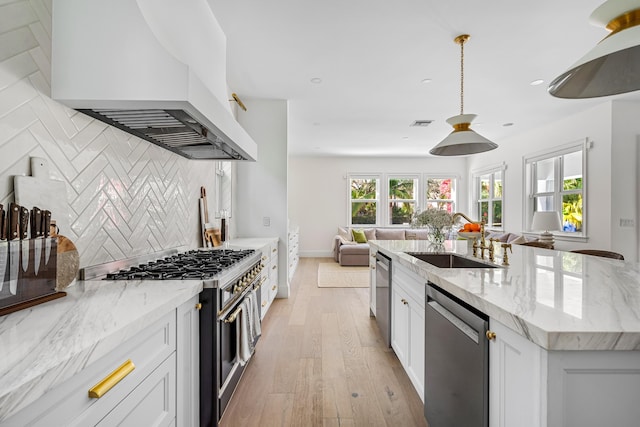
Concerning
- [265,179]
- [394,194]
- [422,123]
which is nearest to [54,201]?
[265,179]

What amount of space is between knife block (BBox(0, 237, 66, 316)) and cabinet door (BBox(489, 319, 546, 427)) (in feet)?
5.01

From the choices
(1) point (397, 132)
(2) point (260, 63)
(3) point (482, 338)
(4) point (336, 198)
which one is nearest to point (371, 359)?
(3) point (482, 338)

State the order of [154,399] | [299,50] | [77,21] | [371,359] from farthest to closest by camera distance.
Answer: [299,50], [371,359], [77,21], [154,399]

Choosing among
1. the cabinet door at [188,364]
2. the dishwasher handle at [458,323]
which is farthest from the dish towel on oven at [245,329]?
the dishwasher handle at [458,323]

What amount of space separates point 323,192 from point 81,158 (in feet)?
23.3

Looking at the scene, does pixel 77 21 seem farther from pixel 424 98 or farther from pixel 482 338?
pixel 424 98

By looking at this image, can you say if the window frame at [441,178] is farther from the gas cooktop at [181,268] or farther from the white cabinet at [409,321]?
the gas cooktop at [181,268]

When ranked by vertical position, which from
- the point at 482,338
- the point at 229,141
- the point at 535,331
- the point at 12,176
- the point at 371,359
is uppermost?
the point at 229,141

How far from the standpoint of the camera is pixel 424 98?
410 centimetres

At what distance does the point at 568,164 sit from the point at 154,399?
Answer: 631 centimetres

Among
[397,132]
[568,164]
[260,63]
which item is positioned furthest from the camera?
[397,132]

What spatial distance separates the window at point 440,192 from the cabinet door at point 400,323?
6.54 metres

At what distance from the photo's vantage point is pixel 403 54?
2.95 m

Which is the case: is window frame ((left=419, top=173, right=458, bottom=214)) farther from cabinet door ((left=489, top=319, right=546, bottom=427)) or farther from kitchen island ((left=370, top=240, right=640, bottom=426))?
cabinet door ((left=489, top=319, right=546, bottom=427))
